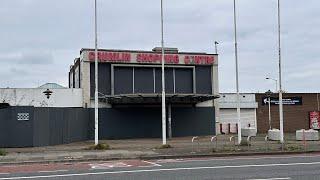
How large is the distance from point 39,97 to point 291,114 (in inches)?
1086

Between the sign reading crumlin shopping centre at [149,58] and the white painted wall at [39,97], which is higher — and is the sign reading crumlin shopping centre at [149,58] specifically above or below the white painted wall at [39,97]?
above

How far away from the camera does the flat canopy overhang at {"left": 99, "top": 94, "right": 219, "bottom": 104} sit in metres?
38.2

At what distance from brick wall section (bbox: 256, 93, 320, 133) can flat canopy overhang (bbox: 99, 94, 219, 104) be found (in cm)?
1289

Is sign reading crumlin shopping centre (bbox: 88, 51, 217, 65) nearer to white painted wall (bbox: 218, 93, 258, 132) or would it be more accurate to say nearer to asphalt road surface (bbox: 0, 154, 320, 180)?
white painted wall (bbox: 218, 93, 258, 132)

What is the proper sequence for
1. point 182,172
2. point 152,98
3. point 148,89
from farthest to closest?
point 148,89 < point 152,98 < point 182,172

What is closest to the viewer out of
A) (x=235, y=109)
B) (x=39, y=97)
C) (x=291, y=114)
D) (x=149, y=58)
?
(x=39, y=97)

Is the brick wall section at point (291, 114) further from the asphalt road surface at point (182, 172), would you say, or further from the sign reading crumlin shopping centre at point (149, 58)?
the asphalt road surface at point (182, 172)

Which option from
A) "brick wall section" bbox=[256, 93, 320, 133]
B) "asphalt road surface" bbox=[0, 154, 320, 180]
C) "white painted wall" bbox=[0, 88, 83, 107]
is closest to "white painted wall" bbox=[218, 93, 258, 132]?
"brick wall section" bbox=[256, 93, 320, 133]

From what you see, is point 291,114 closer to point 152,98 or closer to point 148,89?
A: point 148,89

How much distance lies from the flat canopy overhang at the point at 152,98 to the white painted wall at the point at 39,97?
2.38 meters

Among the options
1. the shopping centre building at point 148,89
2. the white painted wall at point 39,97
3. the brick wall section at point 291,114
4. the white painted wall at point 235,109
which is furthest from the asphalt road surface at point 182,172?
the brick wall section at point 291,114

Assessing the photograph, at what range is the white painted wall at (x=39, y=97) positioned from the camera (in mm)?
41781

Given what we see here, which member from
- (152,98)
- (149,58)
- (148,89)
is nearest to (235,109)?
(148,89)

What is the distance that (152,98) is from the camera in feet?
129
